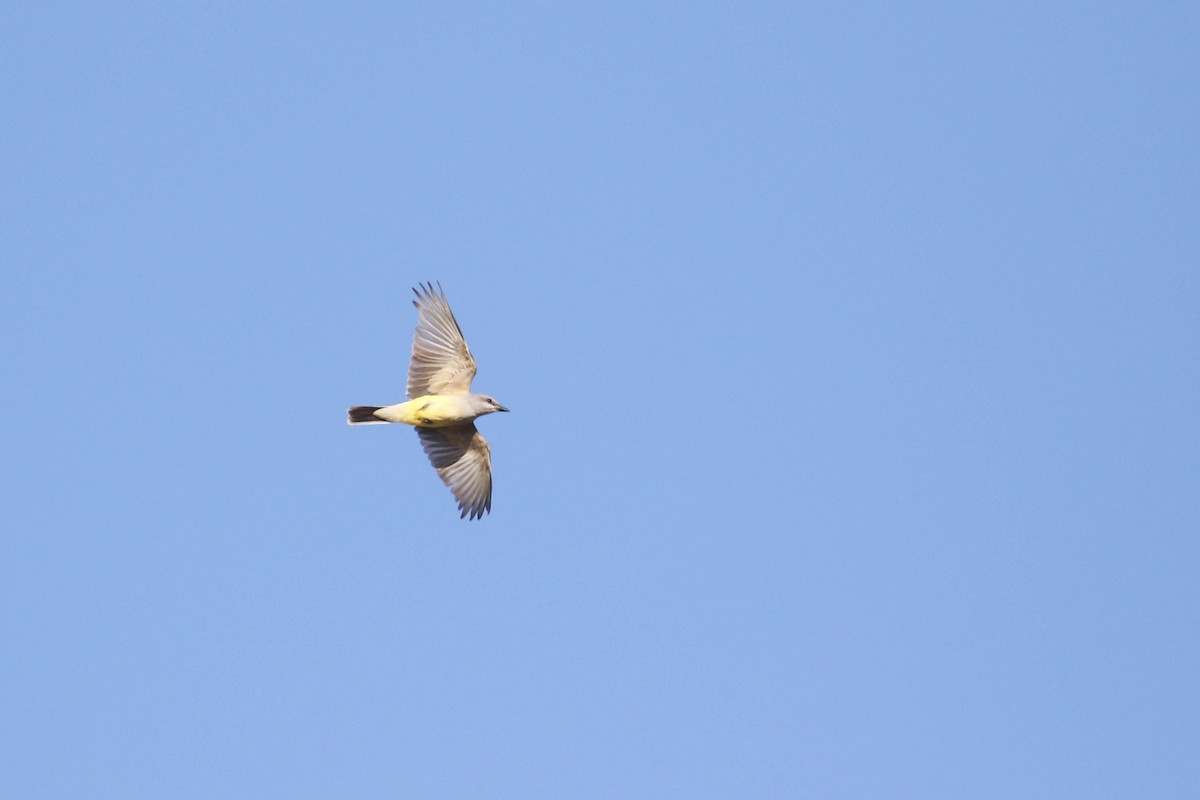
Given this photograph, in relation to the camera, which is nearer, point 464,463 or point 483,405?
point 483,405

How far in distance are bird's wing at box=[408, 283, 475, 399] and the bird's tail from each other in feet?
2.05

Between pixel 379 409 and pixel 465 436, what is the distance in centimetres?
176

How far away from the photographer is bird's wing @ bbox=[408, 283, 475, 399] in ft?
81.5

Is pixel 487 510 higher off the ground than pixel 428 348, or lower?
lower

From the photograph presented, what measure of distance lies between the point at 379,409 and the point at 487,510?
2.55m

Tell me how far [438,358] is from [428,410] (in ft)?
2.77

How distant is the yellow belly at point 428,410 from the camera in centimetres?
2453

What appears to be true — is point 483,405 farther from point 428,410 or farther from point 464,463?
point 464,463

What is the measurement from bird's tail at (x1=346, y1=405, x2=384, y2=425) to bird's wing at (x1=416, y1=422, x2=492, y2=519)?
1.31 metres

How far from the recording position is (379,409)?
965 inches

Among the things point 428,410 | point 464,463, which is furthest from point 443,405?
point 464,463

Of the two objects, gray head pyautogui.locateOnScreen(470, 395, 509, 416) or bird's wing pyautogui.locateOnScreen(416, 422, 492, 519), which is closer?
gray head pyautogui.locateOnScreen(470, 395, 509, 416)

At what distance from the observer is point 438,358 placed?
24.9 m

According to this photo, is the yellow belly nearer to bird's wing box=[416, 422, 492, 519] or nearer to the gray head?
the gray head
